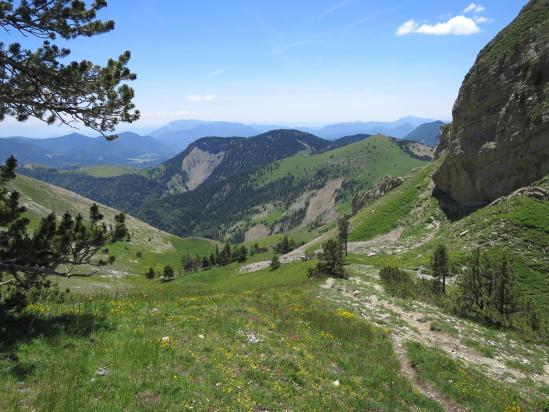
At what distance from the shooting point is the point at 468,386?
17.0 metres

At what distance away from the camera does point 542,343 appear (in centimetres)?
2719

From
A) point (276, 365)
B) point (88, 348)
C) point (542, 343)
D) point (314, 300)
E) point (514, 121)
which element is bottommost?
point (542, 343)

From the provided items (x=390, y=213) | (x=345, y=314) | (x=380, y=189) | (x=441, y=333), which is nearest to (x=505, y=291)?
(x=441, y=333)

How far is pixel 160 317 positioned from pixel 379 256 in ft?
216

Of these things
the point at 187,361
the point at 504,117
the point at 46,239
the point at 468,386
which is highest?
the point at 504,117

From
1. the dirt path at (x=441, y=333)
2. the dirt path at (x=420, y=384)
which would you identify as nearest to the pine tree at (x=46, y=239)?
the dirt path at (x=420, y=384)

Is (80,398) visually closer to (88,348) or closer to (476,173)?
(88,348)

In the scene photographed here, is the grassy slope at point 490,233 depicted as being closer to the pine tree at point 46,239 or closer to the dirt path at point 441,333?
the dirt path at point 441,333

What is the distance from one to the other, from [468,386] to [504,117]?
65512 millimetres

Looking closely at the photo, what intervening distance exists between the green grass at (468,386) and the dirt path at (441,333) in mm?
1089

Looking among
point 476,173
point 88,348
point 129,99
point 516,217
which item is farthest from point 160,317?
point 476,173

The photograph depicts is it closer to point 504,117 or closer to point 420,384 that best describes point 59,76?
point 420,384

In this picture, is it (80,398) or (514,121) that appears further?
(514,121)

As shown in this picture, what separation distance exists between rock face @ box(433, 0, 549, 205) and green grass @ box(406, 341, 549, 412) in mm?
54560
